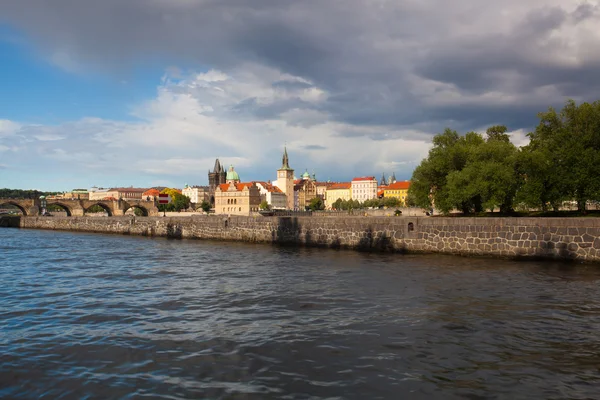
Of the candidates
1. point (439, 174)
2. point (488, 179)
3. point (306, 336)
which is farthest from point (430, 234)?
point (439, 174)

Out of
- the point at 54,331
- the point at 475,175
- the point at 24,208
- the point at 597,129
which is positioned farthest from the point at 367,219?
the point at 24,208

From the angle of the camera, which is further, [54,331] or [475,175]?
[475,175]

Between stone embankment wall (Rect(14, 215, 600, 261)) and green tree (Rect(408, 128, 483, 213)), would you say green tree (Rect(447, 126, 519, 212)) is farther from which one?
stone embankment wall (Rect(14, 215, 600, 261))

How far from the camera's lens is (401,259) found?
88.6ft

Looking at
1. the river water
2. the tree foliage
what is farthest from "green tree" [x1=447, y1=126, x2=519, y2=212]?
the river water

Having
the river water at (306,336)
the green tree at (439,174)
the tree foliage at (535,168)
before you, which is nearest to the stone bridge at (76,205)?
the green tree at (439,174)

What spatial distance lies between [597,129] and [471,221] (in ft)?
56.0

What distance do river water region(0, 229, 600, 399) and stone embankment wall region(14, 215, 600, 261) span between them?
350 cm

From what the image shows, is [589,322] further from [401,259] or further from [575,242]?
[401,259]

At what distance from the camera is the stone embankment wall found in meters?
23.9

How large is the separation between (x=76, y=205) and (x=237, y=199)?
7054 cm

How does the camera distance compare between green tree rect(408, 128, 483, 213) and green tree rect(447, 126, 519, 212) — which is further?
green tree rect(408, 128, 483, 213)

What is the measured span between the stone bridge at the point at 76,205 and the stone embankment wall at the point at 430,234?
247 ft

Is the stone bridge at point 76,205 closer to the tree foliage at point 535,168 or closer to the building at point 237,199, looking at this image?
the building at point 237,199
